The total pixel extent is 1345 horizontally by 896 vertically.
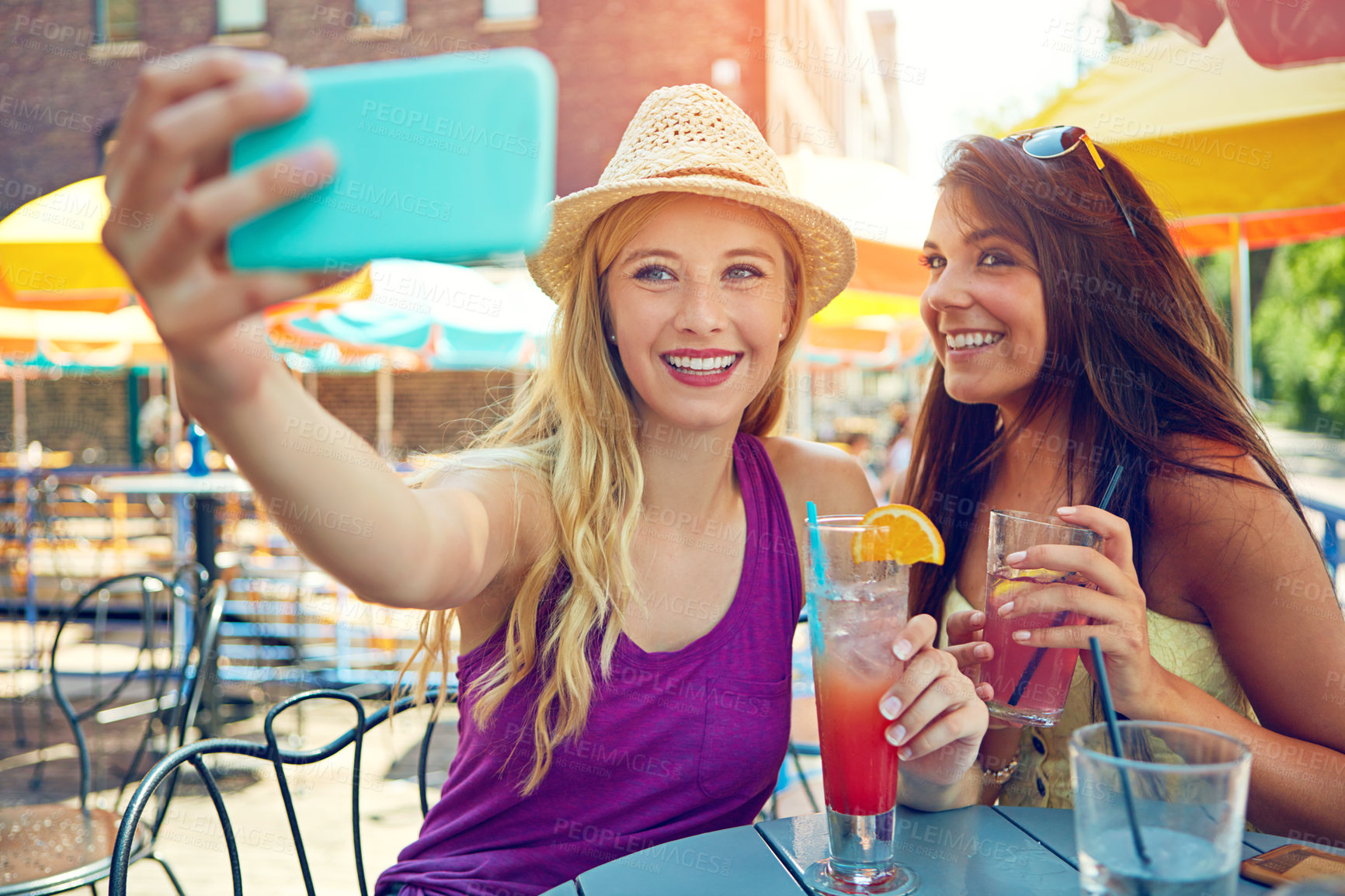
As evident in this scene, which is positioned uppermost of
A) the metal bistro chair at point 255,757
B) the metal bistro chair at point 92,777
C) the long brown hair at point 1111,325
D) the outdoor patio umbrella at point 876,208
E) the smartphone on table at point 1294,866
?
the outdoor patio umbrella at point 876,208

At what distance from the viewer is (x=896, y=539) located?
1.21 metres

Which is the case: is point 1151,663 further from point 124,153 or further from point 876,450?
point 876,450

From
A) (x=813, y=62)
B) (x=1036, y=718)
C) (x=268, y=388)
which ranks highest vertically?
(x=813, y=62)

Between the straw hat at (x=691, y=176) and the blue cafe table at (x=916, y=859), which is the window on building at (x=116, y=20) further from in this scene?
the blue cafe table at (x=916, y=859)

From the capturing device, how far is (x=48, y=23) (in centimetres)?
1283

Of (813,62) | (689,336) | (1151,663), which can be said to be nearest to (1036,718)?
(1151,663)

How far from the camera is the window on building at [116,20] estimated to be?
1255 cm

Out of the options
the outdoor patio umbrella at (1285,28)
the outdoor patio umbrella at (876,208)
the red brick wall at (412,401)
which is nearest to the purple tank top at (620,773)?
the outdoor patio umbrella at (1285,28)

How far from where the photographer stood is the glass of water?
83 cm

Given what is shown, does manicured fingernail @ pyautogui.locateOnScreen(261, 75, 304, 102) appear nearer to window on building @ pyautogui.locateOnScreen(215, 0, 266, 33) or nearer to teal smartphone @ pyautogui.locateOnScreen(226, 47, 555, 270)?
teal smartphone @ pyautogui.locateOnScreen(226, 47, 555, 270)

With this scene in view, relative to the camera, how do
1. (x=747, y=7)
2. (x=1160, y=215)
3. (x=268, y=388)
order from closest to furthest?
(x=268, y=388), (x=1160, y=215), (x=747, y=7)

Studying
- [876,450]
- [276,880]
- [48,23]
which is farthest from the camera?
[876,450]

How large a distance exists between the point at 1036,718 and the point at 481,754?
0.97 m

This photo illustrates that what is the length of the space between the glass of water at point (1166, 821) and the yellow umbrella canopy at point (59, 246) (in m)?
4.75
